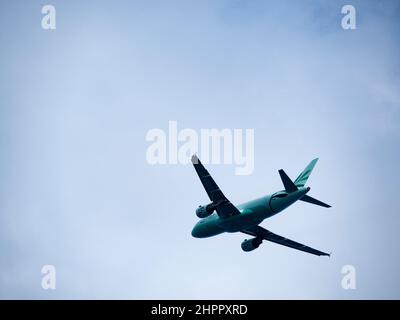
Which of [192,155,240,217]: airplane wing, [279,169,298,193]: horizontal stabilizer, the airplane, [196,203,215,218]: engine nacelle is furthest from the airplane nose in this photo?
[279,169,298,193]: horizontal stabilizer

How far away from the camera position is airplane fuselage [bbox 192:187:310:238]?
166 ft

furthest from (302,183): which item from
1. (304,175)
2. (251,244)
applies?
(251,244)

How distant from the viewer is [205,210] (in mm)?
54656

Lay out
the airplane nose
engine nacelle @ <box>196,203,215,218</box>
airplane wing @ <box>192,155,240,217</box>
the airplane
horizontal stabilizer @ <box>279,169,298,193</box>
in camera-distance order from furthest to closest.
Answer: the airplane nose < engine nacelle @ <box>196,203,215,218</box> < airplane wing @ <box>192,155,240,217</box> < the airplane < horizontal stabilizer @ <box>279,169,298,193</box>

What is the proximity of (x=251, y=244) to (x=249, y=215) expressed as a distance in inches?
364

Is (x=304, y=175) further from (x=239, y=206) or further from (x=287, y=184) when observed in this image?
(x=239, y=206)

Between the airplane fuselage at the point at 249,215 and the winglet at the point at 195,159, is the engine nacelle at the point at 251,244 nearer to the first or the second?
the airplane fuselage at the point at 249,215

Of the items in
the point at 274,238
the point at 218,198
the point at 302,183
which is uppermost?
the point at 302,183

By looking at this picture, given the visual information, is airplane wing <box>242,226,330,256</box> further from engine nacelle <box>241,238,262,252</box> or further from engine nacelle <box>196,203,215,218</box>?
engine nacelle <box>196,203,215,218</box>

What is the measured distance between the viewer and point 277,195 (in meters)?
51.2

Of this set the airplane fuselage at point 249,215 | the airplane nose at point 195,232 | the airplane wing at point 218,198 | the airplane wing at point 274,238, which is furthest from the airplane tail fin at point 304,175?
the airplane nose at point 195,232

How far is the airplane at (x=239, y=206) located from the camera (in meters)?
50.5
